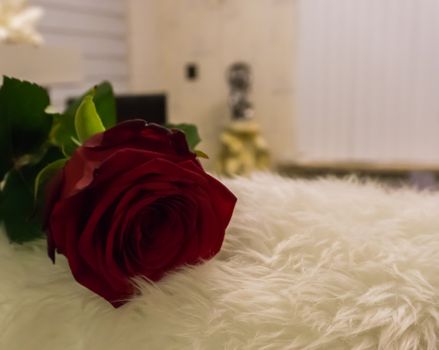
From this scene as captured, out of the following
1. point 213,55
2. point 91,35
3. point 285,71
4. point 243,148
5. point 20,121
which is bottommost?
point 243,148

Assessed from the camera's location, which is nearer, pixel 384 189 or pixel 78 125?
pixel 78 125

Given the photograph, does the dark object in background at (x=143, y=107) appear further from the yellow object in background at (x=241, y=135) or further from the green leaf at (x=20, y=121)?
the green leaf at (x=20, y=121)

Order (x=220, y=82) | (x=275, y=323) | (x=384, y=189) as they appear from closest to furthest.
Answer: (x=275, y=323) < (x=384, y=189) < (x=220, y=82)

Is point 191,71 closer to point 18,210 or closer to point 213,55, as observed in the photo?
point 213,55

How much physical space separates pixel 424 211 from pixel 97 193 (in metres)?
0.27

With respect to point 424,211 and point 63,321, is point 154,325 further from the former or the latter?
point 424,211

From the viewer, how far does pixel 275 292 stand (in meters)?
0.37

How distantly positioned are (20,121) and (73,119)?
48 millimetres

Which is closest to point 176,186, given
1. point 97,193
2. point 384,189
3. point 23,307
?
point 97,193

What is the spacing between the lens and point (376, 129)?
2.89 meters

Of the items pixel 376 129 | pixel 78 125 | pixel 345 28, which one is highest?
pixel 345 28

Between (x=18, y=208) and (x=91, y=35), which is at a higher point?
(x=91, y=35)

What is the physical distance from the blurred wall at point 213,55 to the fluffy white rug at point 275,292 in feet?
8.49

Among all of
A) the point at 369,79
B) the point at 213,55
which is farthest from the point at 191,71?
the point at 369,79
